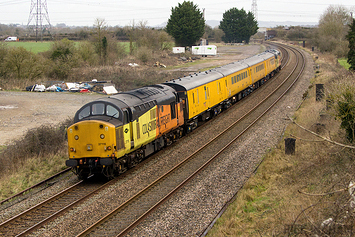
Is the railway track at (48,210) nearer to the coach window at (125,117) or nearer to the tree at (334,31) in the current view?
the coach window at (125,117)

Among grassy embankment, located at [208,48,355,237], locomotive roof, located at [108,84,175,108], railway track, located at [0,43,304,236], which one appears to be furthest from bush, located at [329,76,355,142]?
locomotive roof, located at [108,84,175,108]

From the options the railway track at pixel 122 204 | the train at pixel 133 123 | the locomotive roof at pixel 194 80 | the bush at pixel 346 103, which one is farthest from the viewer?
the locomotive roof at pixel 194 80

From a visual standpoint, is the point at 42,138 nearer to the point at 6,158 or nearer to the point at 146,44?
the point at 6,158

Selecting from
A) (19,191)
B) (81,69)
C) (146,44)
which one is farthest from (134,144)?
(146,44)

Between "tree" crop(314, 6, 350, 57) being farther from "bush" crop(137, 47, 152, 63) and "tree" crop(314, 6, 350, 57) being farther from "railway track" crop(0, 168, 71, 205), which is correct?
"railway track" crop(0, 168, 71, 205)

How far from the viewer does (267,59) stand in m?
39.1

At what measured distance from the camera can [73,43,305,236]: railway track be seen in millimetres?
10130

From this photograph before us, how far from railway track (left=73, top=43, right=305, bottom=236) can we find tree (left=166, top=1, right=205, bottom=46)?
188 feet

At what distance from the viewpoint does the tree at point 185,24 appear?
76.6m

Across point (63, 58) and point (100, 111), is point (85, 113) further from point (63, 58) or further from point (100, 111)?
point (63, 58)

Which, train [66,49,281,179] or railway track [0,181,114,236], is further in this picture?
train [66,49,281,179]

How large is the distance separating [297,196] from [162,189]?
492 cm

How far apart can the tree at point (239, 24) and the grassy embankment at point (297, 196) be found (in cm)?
10216

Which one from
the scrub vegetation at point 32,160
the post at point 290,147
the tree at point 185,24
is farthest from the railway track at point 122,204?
the tree at point 185,24
